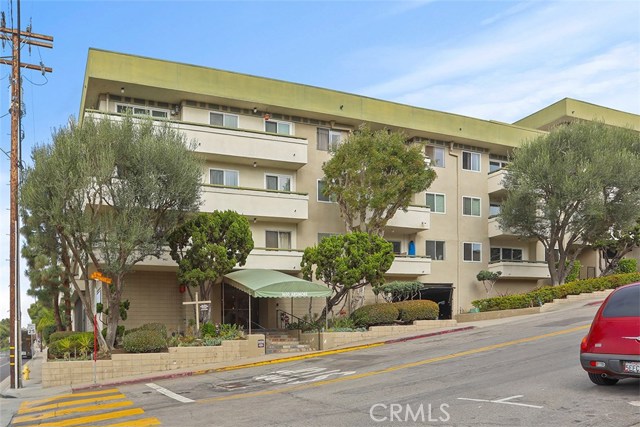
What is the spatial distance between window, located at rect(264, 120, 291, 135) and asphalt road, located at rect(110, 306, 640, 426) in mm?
14675

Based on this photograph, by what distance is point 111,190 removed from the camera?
23000 millimetres

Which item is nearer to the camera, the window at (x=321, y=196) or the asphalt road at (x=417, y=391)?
the asphalt road at (x=417, y=391)

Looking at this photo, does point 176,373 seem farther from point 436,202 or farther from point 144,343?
point 436,202

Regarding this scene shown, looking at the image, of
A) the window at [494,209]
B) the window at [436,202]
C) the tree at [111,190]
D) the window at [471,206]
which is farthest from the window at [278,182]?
the window at [494,209]

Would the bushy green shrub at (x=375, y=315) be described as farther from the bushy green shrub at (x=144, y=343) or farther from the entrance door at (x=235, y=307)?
the bushy green shrub at (x=144, y=343)

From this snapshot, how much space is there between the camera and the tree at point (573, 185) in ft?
118

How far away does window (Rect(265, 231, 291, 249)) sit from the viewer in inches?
1300

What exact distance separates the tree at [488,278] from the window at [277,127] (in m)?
14.7

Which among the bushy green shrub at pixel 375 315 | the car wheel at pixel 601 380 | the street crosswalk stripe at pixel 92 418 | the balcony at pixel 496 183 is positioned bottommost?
the street crosswalk stripe at pixel 92 418

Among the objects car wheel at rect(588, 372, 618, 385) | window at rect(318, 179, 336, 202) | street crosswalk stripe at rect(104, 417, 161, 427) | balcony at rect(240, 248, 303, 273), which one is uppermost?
window at rect(318, 179, 336, 202)

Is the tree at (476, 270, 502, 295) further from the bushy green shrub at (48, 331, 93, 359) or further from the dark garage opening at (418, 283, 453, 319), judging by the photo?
the bushy green shrub at (48, 331, 93, 359)

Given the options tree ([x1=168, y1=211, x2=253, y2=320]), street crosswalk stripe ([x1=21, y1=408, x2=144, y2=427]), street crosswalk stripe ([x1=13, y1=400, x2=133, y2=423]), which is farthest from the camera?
tree ([x1=168, y1=211, x2=253, y2=320])

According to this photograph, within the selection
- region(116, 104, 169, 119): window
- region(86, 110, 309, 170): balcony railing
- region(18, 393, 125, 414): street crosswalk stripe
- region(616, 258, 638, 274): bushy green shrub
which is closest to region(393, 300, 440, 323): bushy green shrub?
region(86, 110, 309, 170): balcony railing

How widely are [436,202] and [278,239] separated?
1127 cm
